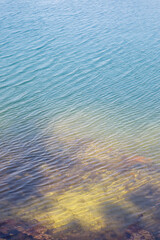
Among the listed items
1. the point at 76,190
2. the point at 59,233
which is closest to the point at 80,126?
the point at 76,190

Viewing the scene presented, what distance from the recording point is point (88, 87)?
12758mm

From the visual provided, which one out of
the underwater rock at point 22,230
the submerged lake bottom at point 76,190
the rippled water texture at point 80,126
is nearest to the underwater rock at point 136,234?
the submerged lake bottom at point 76,190

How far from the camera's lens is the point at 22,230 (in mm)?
5414

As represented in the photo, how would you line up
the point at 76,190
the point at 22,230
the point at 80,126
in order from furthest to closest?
the point at 80,126, the point at 76,190, the point at 22,230

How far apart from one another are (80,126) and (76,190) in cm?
325

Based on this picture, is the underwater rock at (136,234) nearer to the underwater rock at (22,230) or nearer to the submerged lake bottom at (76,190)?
the submerged lake bottom at (76,190)

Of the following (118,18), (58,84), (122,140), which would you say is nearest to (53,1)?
(118,18)

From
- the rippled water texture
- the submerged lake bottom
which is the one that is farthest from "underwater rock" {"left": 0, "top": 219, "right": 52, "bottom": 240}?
the rippled water texture

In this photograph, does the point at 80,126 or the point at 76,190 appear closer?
the point at 76,190

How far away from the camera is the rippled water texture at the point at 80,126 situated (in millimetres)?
6152

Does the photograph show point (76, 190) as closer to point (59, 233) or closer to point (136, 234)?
point (59, 233)

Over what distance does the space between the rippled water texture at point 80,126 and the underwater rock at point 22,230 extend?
202 millimetres

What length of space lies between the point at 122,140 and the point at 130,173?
1.69m

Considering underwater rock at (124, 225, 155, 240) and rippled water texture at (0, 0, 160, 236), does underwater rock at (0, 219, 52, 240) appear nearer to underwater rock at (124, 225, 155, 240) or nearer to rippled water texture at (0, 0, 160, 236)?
rippled water texture at (0, 0, 160, 236)
